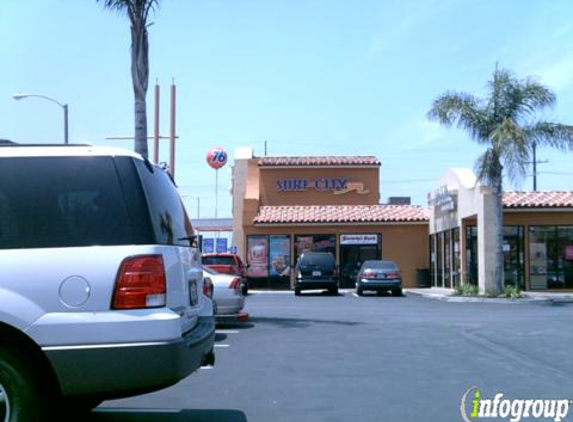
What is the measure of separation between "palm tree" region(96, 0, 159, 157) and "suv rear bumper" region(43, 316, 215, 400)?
1309cm

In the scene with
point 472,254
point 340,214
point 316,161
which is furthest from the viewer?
point 316,161

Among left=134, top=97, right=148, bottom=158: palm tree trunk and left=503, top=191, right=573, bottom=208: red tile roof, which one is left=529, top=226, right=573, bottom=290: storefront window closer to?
left=503, top=191, right=573, bottom=208: red tile roof

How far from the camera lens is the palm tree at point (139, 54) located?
711 inches

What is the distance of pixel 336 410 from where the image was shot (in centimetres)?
773

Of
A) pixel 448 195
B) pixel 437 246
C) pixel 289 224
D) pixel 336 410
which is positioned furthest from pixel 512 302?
pixel 336 410

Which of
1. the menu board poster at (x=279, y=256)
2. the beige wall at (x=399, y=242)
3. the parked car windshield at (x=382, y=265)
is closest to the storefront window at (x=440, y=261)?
the beige wall at (x=399, y=242)

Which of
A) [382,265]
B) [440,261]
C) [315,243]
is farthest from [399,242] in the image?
[382,265]

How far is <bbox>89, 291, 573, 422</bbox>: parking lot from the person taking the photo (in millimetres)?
7770

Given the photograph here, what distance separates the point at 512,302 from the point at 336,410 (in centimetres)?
1866

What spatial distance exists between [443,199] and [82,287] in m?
29.3

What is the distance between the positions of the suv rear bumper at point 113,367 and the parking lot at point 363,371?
2172mm

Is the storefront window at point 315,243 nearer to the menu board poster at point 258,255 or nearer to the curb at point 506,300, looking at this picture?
the menu board poster at point 258,255

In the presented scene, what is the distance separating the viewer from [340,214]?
123 feet

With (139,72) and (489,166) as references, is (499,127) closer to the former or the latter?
(489,166)
